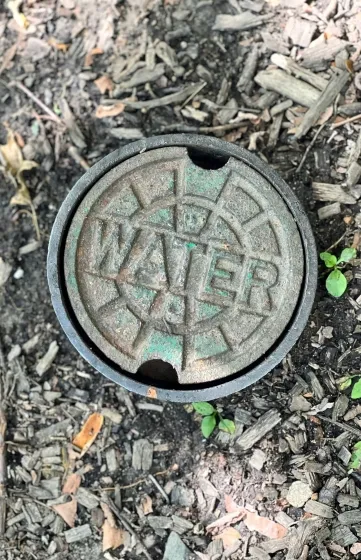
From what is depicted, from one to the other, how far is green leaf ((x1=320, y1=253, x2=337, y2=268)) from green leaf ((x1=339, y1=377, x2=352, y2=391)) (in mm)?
425

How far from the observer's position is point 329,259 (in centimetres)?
234

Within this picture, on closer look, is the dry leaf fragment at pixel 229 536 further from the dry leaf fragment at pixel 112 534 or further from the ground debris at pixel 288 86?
the ground debris at pixel 288 86

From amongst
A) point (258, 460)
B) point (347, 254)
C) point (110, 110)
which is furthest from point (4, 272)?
point (347, 254)

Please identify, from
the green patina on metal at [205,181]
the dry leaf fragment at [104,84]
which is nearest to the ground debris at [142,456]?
the green patina on metal at [205,181]

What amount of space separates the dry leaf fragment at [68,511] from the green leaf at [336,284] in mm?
1276

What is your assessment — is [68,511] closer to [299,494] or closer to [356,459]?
[299,494]

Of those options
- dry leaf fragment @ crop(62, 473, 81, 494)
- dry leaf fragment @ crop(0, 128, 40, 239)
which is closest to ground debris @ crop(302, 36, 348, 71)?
dry leaf fragment @ crop(0, 128, 40, 239)

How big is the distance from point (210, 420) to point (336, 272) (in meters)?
0.73

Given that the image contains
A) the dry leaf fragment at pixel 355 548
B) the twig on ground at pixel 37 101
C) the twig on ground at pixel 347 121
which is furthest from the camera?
the twig on ground at pixel 37 101

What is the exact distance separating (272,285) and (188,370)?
40 cm

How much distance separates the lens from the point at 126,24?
Answer: 8.78ft

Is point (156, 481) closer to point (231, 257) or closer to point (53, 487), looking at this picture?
point (53, 487)

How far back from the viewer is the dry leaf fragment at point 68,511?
2391 mm

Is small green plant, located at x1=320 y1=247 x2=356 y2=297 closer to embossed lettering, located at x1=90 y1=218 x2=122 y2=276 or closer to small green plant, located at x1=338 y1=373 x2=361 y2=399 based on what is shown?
small green plant, located at x1=338 y1=373 x2=361 y2=399
